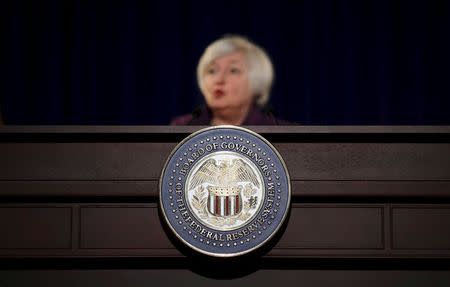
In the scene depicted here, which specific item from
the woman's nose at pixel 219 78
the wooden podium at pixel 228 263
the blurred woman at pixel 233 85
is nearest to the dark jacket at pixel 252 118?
the blurred woman at pixel 233 85

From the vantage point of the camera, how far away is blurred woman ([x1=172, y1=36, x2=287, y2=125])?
306 centimetres

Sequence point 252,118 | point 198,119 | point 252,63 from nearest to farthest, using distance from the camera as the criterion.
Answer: point 198,119 → point 252,118 → point 252,63

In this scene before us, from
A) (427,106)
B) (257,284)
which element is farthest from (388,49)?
(257,284)

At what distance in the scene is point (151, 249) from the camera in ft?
5.98

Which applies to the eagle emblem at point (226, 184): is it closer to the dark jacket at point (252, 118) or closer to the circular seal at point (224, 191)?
the circular seal at point (224, 191)

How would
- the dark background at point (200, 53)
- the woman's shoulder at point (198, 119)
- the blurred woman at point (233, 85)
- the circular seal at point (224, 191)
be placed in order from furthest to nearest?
the dark background at point (200, 53) → the blurred woman at point (233, 85) → the woman's shoulder at point (198, 119) → the circular seal at point (224, 191)

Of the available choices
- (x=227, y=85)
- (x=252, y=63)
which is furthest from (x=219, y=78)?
(x=252, y=63)

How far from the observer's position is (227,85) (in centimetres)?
310

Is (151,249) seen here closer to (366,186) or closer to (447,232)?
(366,186)

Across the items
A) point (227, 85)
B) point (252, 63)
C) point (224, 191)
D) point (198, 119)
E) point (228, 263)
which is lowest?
point (228, 263)

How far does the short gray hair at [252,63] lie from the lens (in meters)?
3.13

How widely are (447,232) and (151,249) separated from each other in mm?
727

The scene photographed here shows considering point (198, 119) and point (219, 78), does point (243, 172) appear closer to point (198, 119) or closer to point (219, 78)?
point (198, 119)

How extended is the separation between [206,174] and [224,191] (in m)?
0.06
